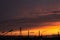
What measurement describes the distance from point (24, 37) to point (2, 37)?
50.8 feet

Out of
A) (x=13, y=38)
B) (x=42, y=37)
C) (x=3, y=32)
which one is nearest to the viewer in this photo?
(x=3, y=32)

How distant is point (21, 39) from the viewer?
8956 centimetres

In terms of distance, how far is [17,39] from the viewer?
85.5 meters

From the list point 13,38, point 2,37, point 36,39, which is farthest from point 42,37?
point 2,37

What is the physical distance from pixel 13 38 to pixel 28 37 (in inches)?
354

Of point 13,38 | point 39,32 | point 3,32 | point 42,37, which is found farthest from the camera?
point 42,37

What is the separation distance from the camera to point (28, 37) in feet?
300

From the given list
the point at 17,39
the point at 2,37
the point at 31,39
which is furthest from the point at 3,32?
the point at 31,39

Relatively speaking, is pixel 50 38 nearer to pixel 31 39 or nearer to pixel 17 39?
pixel 31 39

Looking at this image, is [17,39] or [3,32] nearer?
[3,32]

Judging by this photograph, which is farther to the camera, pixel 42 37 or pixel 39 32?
pixel 42 37

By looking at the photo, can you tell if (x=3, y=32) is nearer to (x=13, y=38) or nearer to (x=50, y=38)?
(x=13, y=38)

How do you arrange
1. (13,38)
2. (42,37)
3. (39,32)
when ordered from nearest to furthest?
(39,32) < (13,38) < (42,37)

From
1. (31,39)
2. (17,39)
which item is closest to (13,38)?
(17,39)
